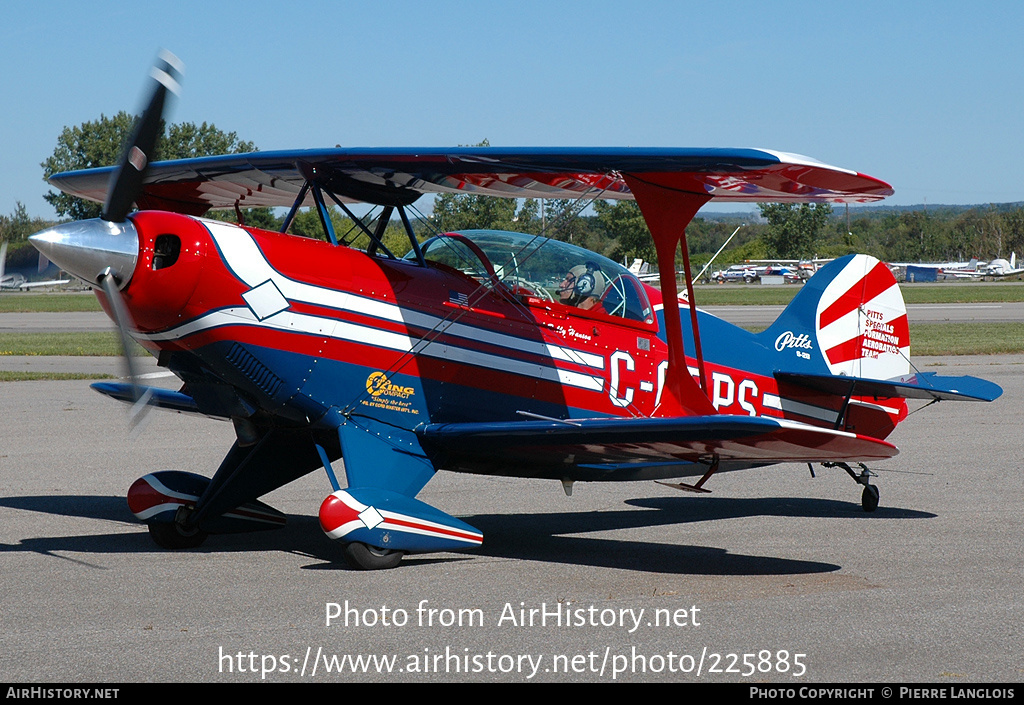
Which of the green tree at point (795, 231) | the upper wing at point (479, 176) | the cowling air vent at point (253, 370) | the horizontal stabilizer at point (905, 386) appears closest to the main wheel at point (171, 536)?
the cowling air vent at point (253, 370)

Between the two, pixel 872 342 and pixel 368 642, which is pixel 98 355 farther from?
pixel 368 642

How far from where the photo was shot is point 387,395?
7211 mm

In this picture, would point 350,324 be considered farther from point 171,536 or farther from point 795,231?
point 795,231

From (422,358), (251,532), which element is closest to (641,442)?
(422,358)

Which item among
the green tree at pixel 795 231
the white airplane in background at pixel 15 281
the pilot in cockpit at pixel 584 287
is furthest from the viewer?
the green tree at pixel 795 231

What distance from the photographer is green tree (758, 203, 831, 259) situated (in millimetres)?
100000

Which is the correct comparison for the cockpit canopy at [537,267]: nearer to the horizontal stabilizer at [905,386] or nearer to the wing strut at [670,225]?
the wing strut at [670,225]

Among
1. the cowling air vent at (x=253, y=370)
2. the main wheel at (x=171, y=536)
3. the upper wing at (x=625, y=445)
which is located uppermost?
the cowling air vent at (x=253, y=370)

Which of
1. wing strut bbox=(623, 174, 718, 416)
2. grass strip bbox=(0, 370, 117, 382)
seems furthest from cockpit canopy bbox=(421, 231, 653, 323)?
grass strip bbox=(0, 370, 117, 382)

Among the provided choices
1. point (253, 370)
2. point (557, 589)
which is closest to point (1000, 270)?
point (557, 589)

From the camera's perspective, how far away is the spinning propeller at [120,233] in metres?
6.12

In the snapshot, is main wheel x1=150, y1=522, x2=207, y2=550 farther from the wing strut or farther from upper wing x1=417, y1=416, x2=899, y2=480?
the wing strut

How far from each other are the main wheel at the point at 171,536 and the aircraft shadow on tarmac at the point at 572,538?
8 centimetres

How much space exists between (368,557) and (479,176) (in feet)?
10.1
